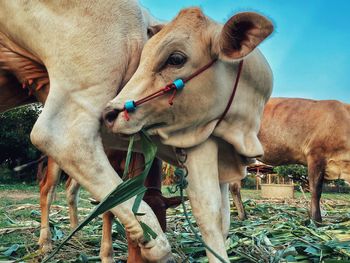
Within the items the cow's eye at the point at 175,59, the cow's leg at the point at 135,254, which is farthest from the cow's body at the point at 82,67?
the cow's eye at the point at 175,59

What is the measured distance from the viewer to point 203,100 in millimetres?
2543

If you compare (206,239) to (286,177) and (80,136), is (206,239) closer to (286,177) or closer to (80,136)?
(80,136)

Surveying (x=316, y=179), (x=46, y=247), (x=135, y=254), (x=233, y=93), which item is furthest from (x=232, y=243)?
(x=316, y=179)

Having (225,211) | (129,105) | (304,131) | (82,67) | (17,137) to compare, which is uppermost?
(82,67)

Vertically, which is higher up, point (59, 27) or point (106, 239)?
point (59, 27)

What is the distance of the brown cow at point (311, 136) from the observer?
26.5 feet

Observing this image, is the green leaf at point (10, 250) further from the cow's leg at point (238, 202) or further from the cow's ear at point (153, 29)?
the cow's leg at point (238, 202)

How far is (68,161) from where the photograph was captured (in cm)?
248

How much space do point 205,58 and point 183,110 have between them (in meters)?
0.31

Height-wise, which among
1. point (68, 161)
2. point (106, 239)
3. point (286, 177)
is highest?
point (68, 161)

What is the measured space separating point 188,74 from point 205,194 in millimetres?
682

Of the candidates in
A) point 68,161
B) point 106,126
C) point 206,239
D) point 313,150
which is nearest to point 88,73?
point 106,126

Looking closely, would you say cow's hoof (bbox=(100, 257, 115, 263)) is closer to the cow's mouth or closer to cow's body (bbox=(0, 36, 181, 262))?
cow's body (bbox=(0, 36, 181, 262))

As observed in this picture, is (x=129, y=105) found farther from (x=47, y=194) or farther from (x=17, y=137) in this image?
(x=17, y=137)
